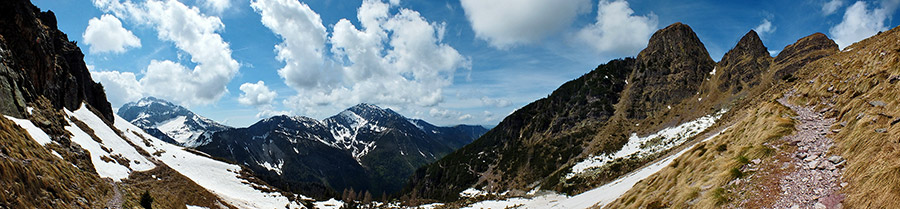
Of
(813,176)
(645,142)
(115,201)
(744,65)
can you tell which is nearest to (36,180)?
(115,201)

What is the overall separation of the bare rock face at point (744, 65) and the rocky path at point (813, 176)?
334 ft

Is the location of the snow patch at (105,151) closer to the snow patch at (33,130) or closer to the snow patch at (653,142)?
the snow patch at (33,130)

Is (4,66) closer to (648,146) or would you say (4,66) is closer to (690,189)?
(690,189)

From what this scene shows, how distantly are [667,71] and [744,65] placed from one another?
97.6 ft

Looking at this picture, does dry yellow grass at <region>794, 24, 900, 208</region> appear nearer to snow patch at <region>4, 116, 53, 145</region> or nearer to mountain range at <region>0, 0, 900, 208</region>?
mountain range at <region>0, 0, 900, 208</region>

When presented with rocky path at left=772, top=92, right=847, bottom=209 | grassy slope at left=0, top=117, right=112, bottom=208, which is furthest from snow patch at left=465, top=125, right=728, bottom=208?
grassy slope at left=0, top=117, right=112, bottom=208

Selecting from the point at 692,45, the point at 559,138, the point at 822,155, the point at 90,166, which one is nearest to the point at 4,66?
the point at 90,166

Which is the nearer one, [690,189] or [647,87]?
[690,189]

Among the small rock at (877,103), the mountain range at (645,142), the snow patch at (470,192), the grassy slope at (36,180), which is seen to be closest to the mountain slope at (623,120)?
the mountain range at (645,142)

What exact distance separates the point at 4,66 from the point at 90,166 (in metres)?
19.9

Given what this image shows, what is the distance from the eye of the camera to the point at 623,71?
164 meters

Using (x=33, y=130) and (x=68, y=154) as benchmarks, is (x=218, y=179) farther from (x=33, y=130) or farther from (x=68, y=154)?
(x=68, y=154)

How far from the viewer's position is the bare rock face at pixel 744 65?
9725 cm

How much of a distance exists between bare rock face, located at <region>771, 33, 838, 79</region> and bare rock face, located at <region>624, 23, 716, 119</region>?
22354mm
